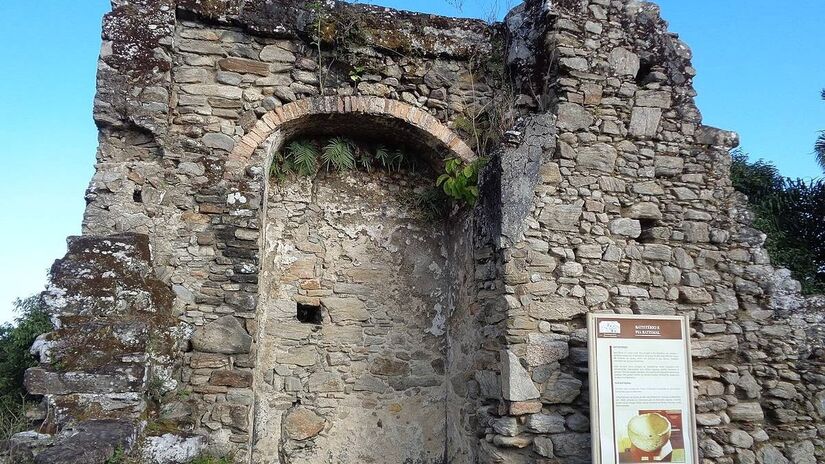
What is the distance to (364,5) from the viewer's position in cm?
566

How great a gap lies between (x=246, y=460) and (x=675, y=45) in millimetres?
4957

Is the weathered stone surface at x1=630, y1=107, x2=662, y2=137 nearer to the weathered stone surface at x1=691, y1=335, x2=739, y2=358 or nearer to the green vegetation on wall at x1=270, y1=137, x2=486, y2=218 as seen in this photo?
the green vegetation on wall at x1=270, y1=137, x2=486, y2=218

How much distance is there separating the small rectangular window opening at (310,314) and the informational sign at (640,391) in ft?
8.94

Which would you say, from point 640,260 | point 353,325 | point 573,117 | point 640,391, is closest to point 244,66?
point 353,325

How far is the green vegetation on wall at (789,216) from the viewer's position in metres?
7.86

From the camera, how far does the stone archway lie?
5355mm

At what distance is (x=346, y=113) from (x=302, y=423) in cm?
283

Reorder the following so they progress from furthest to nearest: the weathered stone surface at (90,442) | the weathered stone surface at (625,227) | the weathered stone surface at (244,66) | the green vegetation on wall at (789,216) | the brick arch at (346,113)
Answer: the green vegetation on wall at (789,216), the weathered stone surface at (244,66), the brick arch at (346,113), the weathered stone surface at (625,227), the weathered stone surface at (90,442)

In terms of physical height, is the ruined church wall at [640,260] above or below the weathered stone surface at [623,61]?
below

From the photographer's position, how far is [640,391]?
A: 387 centimetres

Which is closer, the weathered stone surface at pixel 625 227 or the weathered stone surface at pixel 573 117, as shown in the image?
the weathered stone surface at pixel 625 227

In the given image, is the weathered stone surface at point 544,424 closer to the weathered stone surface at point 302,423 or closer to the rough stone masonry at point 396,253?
the rough stone masonry at point 396,253

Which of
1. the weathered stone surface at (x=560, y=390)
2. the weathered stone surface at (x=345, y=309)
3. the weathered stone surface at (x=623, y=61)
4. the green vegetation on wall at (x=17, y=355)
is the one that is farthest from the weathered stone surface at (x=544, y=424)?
the green vegetation on wall at (x=17, y=355)

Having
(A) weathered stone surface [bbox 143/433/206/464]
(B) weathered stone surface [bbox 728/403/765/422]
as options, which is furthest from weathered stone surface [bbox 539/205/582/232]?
(A) weathered stone surface [bbox 143/433/206/464]
